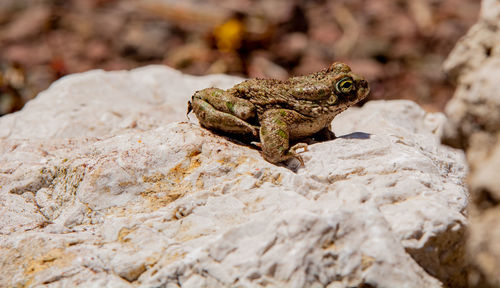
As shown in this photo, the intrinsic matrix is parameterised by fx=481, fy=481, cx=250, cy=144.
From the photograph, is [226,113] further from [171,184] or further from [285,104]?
[171,184]

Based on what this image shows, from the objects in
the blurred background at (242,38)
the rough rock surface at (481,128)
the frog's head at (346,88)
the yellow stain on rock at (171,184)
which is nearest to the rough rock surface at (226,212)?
the yellow stain on rock at (171,184)

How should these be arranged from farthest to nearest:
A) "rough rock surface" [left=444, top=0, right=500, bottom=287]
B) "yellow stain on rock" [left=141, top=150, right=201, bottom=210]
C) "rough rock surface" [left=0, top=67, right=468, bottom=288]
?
"yellow stain on rock" [left=141, top=150, right=201, bottom=210] → "rough rock surface" [left=0, top=67, right=468, bottom=288] → "rough rock surface" [left=444, top=0, right=500, bottom=287]

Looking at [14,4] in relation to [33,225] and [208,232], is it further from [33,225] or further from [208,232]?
[208,232]

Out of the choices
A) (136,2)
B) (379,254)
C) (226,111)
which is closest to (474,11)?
(136,2)

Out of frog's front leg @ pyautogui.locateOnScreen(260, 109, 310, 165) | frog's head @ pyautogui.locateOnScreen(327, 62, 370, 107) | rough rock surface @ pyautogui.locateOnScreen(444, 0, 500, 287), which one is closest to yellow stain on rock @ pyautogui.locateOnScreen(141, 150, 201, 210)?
frog's front leg @ pyautogui.locateOnScreen(260, 109, 310, 165)

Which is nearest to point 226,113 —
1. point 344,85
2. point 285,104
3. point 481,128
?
point 285,104

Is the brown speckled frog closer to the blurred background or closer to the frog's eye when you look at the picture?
the frog's eye
